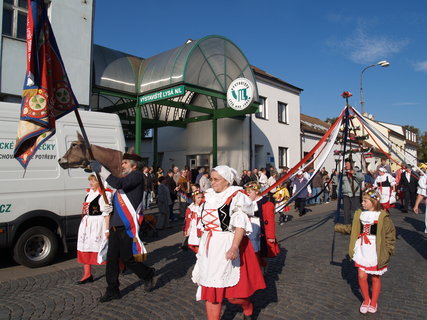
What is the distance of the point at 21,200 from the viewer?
5859 mm

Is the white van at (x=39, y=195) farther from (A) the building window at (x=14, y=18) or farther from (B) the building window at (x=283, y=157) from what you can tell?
(B) the building window at (x=283, y=157)

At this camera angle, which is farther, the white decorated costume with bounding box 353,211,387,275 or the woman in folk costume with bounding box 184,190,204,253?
the woman in folk costume with bounding box 184,190,204,253

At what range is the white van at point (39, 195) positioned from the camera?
5.72 metres

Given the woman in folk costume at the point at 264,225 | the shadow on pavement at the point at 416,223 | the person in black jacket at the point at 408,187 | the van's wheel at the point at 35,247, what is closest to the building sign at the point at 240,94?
the person in black jacket at the point at 408,187

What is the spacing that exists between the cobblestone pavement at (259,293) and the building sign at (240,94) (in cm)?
861

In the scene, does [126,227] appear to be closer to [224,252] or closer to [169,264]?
[224,252]

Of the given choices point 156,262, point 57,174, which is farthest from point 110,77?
point 156,262

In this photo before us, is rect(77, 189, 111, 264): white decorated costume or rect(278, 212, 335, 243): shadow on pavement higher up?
rect(77, 189, 111, 264): white decorated costume

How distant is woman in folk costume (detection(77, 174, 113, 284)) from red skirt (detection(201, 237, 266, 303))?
2.26 metres

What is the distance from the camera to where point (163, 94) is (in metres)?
13.0

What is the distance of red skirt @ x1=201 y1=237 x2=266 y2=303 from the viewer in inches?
126

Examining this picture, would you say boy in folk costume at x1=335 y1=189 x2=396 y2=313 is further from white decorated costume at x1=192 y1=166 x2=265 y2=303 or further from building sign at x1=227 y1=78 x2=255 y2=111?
building sign at x1=227 y1=78 x2=255 y2=111

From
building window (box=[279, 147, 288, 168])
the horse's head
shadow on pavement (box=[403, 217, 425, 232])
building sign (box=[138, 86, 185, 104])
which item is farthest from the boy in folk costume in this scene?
building window (box=[279, 147, 288, 168])

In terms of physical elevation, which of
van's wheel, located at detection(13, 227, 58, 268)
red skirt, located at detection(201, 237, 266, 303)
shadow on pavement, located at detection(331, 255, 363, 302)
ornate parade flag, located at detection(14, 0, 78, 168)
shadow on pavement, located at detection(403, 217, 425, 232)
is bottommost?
shadow on pavement, located at detection(331, 255, 363, 302)
